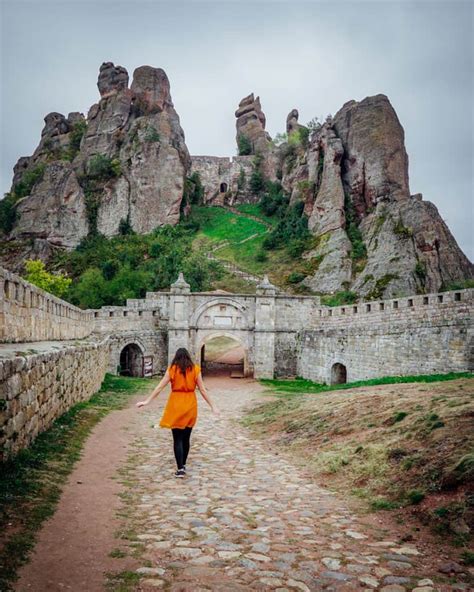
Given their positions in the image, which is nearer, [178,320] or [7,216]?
[178,320]

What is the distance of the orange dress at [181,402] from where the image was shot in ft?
19.7

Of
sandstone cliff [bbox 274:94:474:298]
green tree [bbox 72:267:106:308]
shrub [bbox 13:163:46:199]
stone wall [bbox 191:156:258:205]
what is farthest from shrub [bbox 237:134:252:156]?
green tree [bbox 72:267:106:308]

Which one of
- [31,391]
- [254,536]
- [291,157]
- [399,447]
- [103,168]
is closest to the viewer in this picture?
[254,536]

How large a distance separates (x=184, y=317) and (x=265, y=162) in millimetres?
43887

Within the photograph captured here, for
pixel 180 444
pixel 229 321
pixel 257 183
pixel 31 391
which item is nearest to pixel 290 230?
pixel 257 183

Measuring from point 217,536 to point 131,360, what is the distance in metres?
24.2

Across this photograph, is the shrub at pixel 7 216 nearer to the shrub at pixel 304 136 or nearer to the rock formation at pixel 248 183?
the rock formation at pixel 248 183

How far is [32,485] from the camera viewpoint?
461cm

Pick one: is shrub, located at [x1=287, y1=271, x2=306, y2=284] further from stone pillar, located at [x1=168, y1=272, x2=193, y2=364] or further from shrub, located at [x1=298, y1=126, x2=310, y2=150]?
shrub, located at [x1=298, y1=126, x2=310, y2=150]

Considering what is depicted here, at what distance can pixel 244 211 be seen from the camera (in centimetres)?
5994

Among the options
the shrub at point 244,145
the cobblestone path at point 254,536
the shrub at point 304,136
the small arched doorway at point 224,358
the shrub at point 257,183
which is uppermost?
the shrub at point 244,145

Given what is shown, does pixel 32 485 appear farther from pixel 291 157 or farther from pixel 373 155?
pixel 291 157

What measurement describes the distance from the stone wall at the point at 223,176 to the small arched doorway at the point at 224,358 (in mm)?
29923

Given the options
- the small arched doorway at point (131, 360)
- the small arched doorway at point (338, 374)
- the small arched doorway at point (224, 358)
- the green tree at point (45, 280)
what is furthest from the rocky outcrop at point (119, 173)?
the small arched doorway at point (338, 374)
